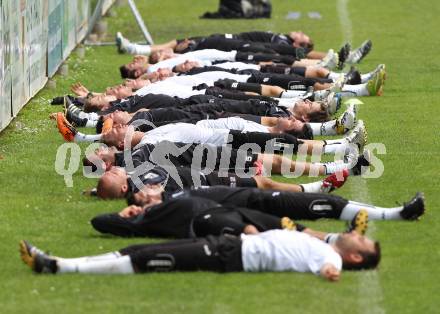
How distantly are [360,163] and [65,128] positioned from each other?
3757mm

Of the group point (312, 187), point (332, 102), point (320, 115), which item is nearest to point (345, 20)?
point (332, 102)

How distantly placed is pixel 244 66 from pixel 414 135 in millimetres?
3989

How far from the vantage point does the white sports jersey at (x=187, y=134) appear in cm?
1392

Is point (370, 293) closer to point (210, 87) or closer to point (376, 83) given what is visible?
point (210, 87)

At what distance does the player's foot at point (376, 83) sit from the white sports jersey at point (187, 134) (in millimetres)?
5048

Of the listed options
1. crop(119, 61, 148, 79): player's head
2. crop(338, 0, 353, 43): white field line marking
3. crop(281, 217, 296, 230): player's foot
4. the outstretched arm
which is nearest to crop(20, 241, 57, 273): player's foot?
crop(281, 217, 296, 230): player's foot

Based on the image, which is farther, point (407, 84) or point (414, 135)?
point (407, 84)

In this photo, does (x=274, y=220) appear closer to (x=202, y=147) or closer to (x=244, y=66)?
(x=202, y=147)

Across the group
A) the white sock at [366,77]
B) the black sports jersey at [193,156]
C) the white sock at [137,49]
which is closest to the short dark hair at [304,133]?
the black sports jersey at [193,156]

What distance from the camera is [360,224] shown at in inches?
418

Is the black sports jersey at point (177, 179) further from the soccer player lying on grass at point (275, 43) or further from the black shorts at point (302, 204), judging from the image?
the soccer player lying on grass at point (275, 43)

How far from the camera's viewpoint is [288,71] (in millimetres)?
19250

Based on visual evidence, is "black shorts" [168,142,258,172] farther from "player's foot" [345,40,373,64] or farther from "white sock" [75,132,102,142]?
"player's foot" [345,40,373,64]

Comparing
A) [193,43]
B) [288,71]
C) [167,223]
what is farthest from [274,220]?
[193,43]
